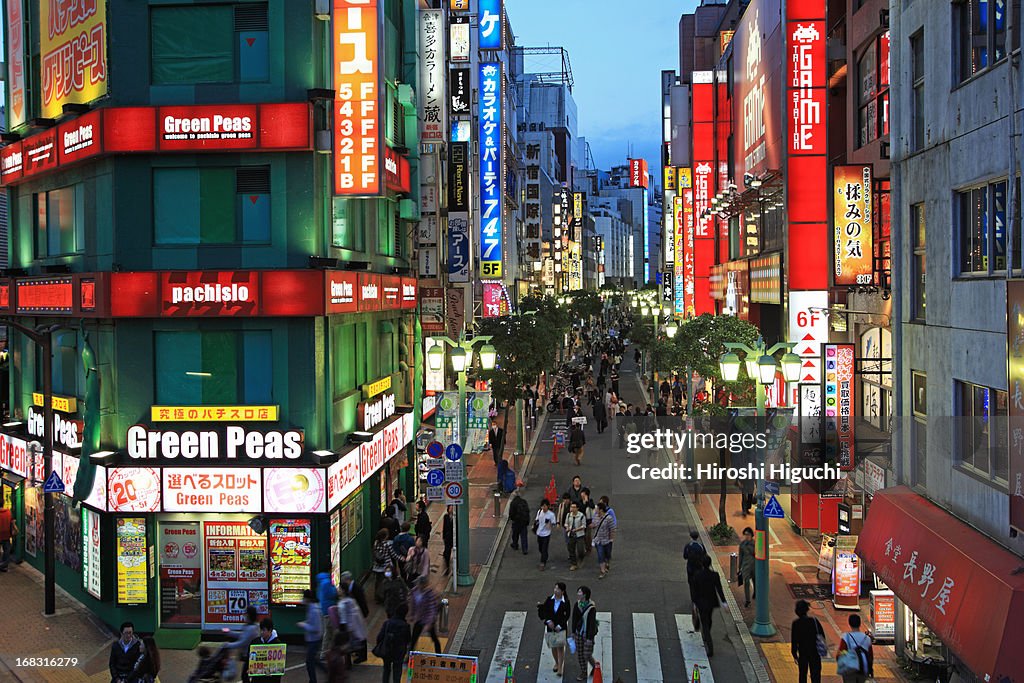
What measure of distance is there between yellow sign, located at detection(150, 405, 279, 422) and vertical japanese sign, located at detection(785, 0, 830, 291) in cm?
1489

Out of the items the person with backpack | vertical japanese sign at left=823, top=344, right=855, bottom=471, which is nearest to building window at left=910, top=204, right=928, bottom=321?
vertical japanese sign at left=823, top=344, right=855, bottom=471

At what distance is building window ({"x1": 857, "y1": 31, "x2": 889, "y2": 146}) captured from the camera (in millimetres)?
24703

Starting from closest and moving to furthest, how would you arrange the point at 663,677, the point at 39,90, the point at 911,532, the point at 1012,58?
1. the point at 1012,58
2. the point at 911,532
3. the point at 663,677
4. the point at 39,90

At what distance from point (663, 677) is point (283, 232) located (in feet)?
36.6

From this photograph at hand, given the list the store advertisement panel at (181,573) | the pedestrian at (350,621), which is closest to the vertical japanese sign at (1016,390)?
the pedestrian at (350,621)

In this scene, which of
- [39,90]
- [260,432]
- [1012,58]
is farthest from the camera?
[39,90]

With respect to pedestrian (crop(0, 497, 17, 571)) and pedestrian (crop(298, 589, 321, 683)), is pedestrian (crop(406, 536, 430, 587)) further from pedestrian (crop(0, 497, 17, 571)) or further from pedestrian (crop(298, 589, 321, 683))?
pedestrian (crop(0, 497, 17, 571))

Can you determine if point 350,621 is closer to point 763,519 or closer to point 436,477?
point 436,477

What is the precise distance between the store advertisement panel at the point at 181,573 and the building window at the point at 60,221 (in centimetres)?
653

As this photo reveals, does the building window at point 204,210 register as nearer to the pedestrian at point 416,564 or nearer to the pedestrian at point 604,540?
the pedestrian at point 416,564

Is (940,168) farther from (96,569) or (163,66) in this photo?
(96,569)

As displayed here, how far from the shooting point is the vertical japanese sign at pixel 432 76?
101 feet

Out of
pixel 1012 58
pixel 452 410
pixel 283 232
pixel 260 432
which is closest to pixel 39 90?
pixel 283 232

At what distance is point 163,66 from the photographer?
20484 mm
